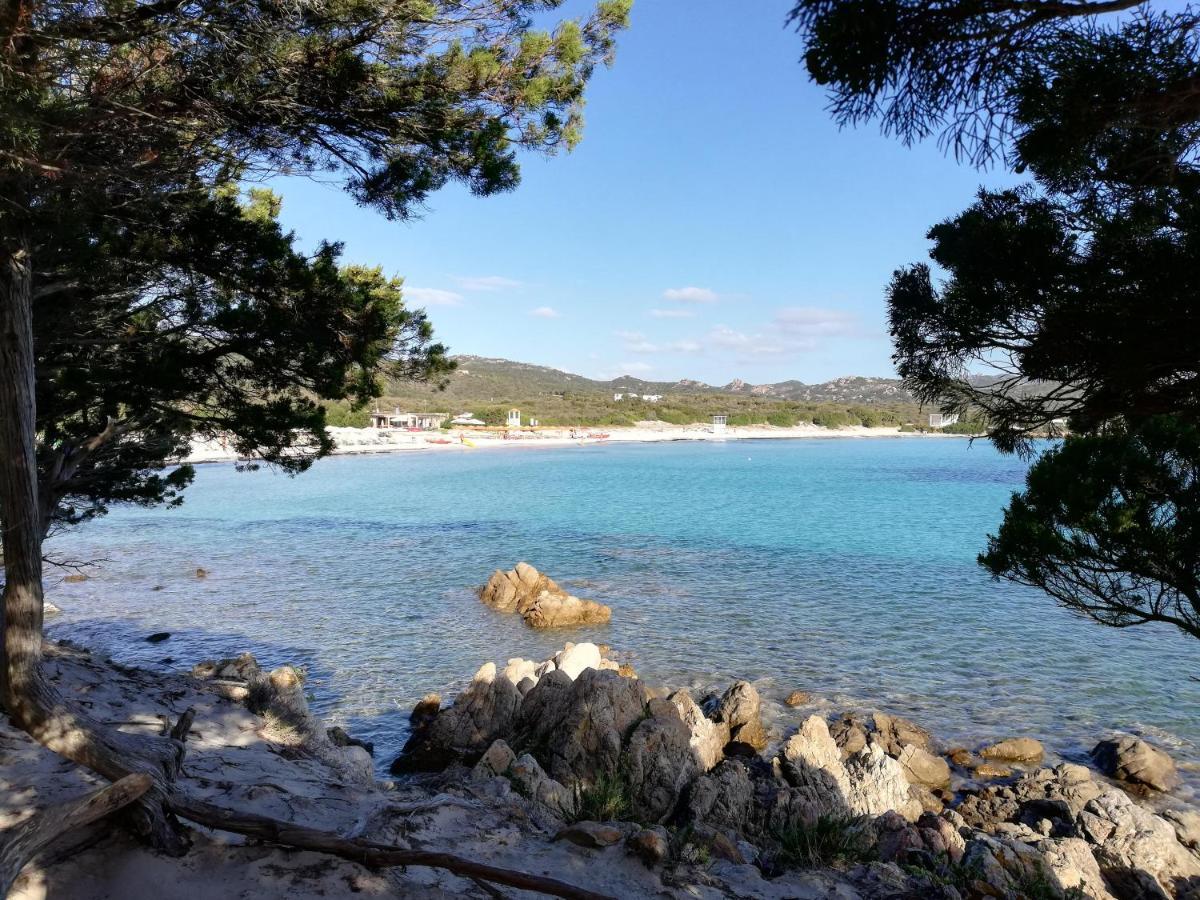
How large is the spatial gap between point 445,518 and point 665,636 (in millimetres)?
22073

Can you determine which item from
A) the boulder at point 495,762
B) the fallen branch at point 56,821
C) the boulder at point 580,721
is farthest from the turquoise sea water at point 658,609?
the fallen branch at point 56,821

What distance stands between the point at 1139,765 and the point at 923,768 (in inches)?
104

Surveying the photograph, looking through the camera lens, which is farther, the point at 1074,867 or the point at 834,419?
the point at 834,419

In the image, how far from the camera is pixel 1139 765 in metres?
8.81

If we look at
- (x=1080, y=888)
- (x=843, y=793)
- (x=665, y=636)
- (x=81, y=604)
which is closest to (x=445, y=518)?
(x=81, y=604)

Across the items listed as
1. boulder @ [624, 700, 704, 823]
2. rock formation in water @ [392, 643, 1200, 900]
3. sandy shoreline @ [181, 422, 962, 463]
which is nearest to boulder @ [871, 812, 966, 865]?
rock formation in water @ [392, 643, 1200, 900]

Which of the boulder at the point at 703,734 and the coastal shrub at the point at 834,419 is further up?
the coastal shrub at the point at 834,419

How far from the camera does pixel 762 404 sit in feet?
535

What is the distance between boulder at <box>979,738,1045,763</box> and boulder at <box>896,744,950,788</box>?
105cm

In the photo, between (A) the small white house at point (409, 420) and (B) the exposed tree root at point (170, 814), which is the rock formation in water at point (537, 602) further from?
(A) the small white house at point (409, 420)

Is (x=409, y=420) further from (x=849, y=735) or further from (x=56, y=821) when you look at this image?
(x=56, y=821)

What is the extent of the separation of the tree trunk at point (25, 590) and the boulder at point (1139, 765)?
1021 centimetres

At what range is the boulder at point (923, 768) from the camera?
8.63 m

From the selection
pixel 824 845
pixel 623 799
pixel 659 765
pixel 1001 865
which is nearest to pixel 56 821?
pixel 623 799
